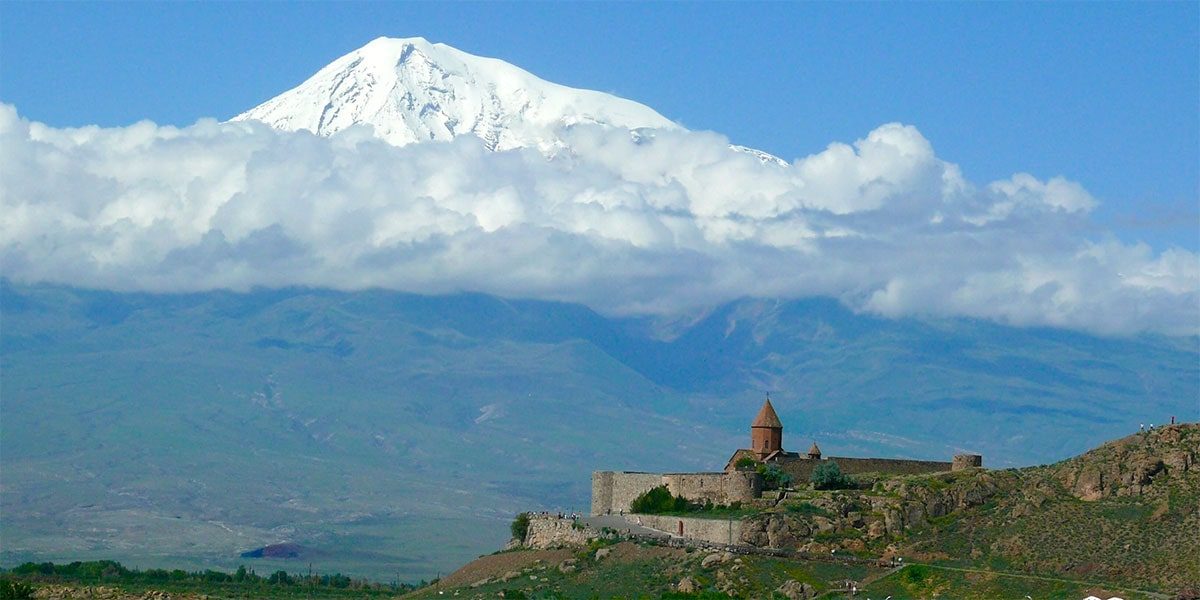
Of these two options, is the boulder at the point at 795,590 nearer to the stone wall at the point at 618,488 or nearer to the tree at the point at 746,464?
the tree at the point at 746,464

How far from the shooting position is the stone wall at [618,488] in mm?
80625

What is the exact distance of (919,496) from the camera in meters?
72.1

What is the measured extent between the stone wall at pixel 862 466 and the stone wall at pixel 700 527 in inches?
231

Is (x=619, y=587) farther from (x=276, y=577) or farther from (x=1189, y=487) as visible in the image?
(x=276, y=577)

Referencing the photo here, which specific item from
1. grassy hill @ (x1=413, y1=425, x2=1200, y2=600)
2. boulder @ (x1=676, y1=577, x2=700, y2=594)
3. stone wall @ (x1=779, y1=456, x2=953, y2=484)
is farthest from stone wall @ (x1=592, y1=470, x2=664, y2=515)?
boulder @ (x1=676, y1=577, x2=700, y2=594)

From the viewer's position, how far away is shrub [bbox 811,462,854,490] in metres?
76.2

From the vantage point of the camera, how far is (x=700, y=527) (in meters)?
72.2

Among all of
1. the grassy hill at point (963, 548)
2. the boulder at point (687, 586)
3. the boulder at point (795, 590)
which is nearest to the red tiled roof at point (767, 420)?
the grassy hill at point (963, 548)

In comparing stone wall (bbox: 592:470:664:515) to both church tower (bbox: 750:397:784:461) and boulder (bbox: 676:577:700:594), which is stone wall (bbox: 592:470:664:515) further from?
boulder (bbox: 676:577:700:594)

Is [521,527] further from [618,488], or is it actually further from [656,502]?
[656,502]

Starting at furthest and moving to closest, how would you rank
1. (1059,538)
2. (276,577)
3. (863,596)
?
(276,577) → (1059,538) → (863,596)

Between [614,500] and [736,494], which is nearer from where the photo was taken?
[736,494]

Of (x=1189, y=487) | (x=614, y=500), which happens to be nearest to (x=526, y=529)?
(x=614, y=500)

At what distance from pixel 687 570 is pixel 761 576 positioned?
2631 mm
